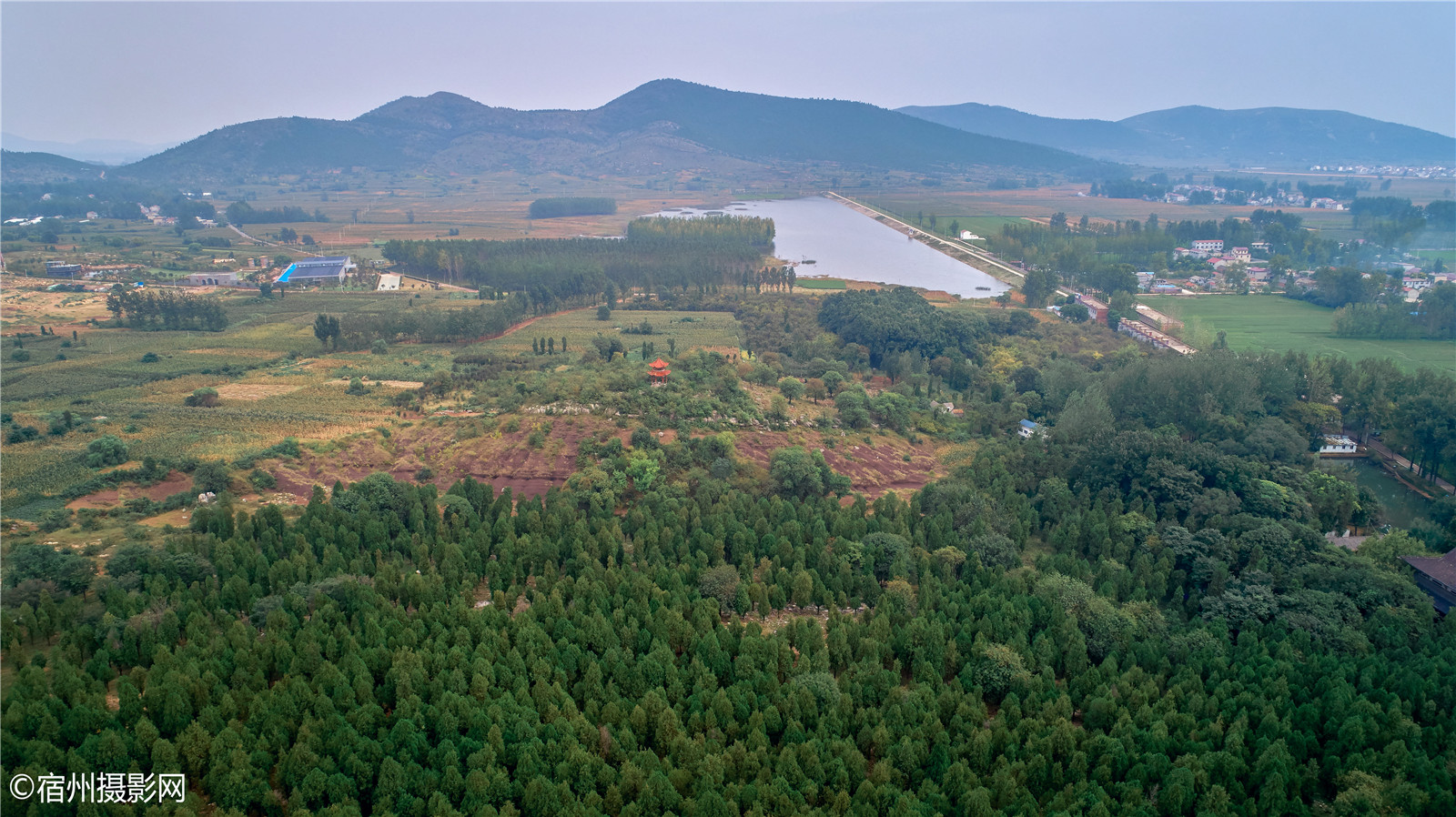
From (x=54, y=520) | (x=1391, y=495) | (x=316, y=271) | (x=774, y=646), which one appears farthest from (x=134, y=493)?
(x=316, y=271)

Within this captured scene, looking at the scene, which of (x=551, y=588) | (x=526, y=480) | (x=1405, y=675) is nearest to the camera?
(x=1405, y=675)

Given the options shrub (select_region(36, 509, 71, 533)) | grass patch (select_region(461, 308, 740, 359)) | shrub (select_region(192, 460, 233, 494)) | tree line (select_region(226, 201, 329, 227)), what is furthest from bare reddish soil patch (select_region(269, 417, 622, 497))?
tree line (select_region(226, 201, 329, 227))

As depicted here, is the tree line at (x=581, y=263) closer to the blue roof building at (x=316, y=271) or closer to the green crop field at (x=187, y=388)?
the blue roof building at (x=316, y=271)

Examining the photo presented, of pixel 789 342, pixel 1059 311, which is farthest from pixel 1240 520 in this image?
pixel 1059 311

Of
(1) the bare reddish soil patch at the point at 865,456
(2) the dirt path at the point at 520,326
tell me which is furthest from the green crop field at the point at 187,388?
(1) the bare reddish soil patch at the point at 865,456

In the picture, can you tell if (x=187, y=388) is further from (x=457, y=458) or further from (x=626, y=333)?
(x=626, y=333)

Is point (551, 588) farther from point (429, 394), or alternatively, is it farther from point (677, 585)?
point (429, 394)
